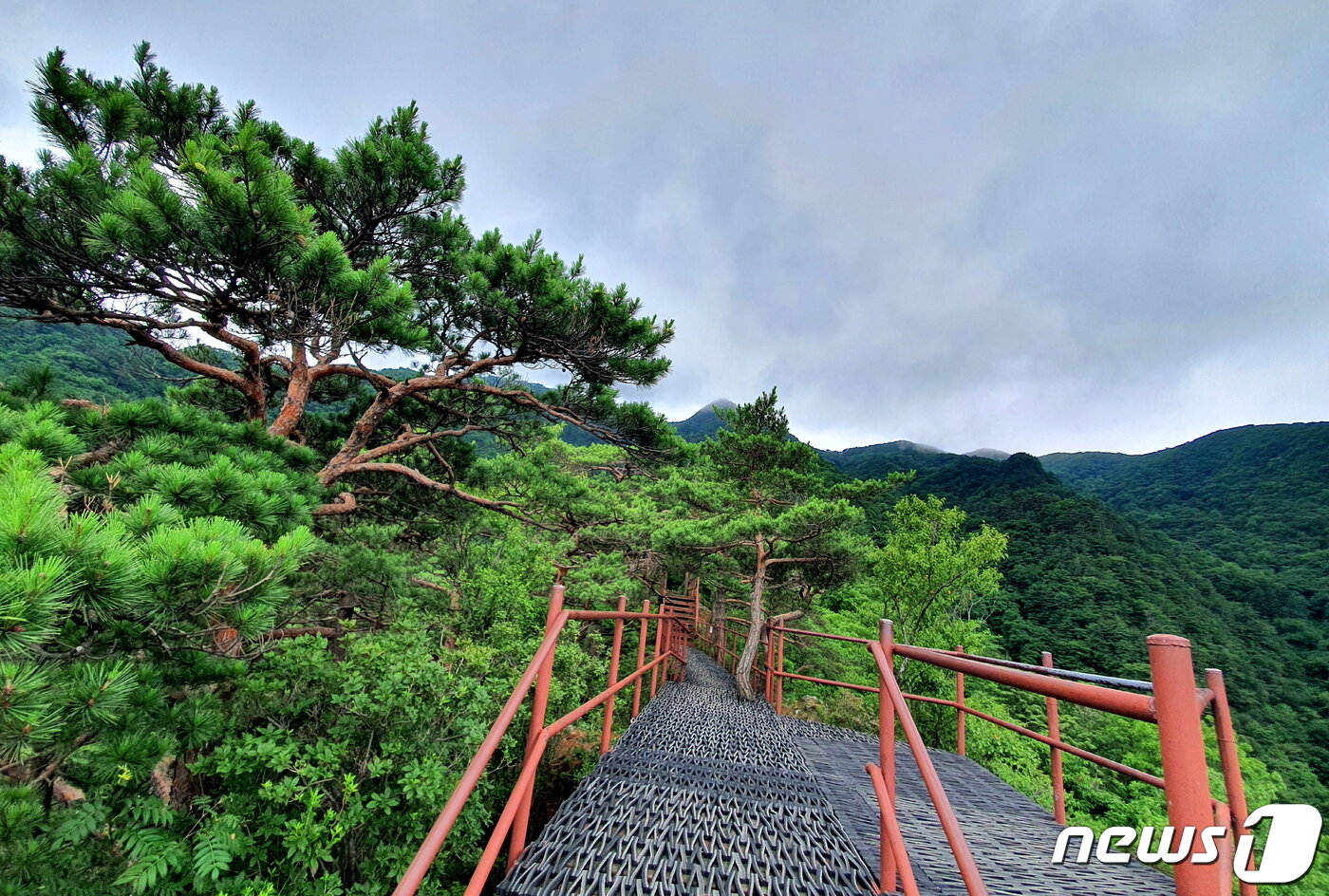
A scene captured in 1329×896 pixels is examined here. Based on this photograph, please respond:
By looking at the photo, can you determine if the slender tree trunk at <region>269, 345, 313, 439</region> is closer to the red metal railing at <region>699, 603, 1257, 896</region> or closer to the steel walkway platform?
the steel walkway platform

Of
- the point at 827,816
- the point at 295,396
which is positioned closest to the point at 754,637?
the point at 827,816

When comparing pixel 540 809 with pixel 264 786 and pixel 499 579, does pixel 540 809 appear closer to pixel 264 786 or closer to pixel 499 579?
pixel 499 579

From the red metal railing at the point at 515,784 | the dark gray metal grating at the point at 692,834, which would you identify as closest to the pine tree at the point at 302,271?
the red metal railing at the point at 515,784

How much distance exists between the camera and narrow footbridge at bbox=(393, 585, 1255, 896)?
0.85 m

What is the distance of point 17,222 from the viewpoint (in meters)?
3.26

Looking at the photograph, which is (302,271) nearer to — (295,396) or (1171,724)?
(295,396)

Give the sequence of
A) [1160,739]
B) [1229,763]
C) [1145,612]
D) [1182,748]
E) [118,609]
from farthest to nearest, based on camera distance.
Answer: [1145,612] → [118,609] → [1229,763] → [1182,748] → [1160,739]

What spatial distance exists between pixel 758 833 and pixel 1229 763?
1529mm

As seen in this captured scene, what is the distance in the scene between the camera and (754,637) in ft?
28.3

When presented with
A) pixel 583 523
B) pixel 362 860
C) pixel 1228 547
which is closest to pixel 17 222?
pixel 362 860

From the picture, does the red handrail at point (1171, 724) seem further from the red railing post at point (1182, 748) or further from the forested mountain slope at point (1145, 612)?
the forested mountain slope at point (1145, 612)

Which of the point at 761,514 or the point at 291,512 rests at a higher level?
the point at 761,514

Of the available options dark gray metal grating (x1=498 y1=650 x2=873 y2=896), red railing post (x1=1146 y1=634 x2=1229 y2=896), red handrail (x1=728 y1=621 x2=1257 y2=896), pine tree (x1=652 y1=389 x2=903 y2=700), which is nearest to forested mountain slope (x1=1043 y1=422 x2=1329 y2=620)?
pine tree (x1=652 y1=389 x2=903 y2=700)

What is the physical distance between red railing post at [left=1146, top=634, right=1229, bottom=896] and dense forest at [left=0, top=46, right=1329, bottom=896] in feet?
7.93
